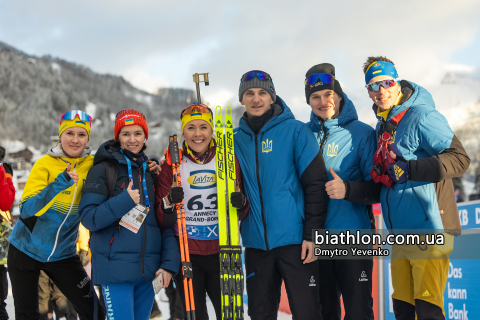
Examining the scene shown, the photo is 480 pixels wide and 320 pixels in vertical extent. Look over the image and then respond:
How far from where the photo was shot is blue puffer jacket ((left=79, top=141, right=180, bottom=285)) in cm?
253

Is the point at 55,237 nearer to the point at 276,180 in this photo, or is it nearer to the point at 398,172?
the point at 276,180

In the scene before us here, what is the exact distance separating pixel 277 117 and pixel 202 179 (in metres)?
0.79

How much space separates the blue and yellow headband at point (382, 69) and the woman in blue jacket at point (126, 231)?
193cm

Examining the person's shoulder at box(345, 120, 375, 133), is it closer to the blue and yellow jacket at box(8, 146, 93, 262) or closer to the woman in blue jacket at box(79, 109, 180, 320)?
the woman in blue jacket at box(79, 109, 180, 320)

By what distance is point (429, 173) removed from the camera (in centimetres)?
229

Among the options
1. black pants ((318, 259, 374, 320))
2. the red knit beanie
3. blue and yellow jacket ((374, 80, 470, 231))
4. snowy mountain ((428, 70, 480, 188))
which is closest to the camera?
blue and yellow jacket ((374, 80, 470, 231))

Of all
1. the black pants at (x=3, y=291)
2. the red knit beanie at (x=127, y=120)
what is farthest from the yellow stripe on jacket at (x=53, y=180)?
the black pants at (x=3, y=291)

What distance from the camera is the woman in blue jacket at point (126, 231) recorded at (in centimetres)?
255

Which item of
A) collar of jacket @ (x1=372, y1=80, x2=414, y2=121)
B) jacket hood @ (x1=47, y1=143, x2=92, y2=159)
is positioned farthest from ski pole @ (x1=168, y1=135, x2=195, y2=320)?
collar of jacket @ (x1=372, y1=80, x2=414, y2=121)

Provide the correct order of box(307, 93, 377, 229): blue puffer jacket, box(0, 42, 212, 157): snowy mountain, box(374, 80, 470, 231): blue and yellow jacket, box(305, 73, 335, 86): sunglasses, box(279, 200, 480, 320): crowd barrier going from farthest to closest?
box(0, 42, 212, 157): snowy mountain, box(279, 200, 480, 320): crowd barrier, box(305, 73, 335, 86): sunglasses, box(307, 93, 377, 229): blue puffer jacket, box(374, 80, 470, 231): blue and yellow jacket

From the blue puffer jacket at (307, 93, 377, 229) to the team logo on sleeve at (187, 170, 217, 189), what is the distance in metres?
0.94

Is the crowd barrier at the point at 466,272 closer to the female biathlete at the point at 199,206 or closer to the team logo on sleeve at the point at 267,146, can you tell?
the team logo on sleeve at the point at 267,146

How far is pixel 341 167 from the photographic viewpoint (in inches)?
113

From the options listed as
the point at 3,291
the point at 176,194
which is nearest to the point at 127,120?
the point at 176,194
